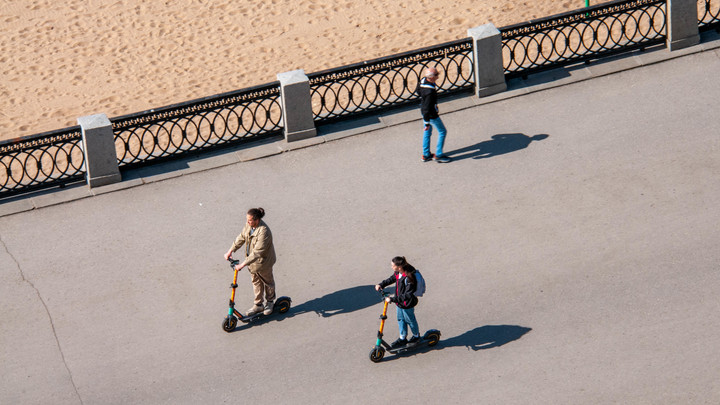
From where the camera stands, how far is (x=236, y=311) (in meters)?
15.7

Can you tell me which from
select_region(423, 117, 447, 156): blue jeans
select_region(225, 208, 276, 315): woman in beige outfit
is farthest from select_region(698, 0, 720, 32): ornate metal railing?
select_region(225, 208, 276, 315): woman in beige outfit

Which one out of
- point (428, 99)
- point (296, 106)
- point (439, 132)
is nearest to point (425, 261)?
point (439, 132)

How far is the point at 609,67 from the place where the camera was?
21203 millimetres

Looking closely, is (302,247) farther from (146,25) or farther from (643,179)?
(146,25)

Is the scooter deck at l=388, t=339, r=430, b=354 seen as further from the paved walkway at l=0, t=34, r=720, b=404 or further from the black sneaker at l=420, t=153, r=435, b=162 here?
the black sneaker at l=420, t=153, r=435, b=162

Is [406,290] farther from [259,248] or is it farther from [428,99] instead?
[428,99]

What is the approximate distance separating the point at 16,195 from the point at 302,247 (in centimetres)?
526

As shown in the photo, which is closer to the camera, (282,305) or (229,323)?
(229,323)

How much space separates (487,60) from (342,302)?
6523 millimetres

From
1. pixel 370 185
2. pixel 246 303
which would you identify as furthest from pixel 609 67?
pixel 246 303

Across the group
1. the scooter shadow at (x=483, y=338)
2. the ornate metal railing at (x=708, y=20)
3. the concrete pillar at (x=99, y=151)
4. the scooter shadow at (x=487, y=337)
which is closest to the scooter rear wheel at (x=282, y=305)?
the scooter shadow at (x=483, y=338)

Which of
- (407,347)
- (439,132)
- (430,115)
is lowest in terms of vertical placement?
(407,347)

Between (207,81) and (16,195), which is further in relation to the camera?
(207,81)

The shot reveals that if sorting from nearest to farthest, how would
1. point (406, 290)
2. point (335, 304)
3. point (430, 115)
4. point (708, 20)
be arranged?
point (406, 290)
point (335, 304)
point (430, 115)
point (708, 20)
